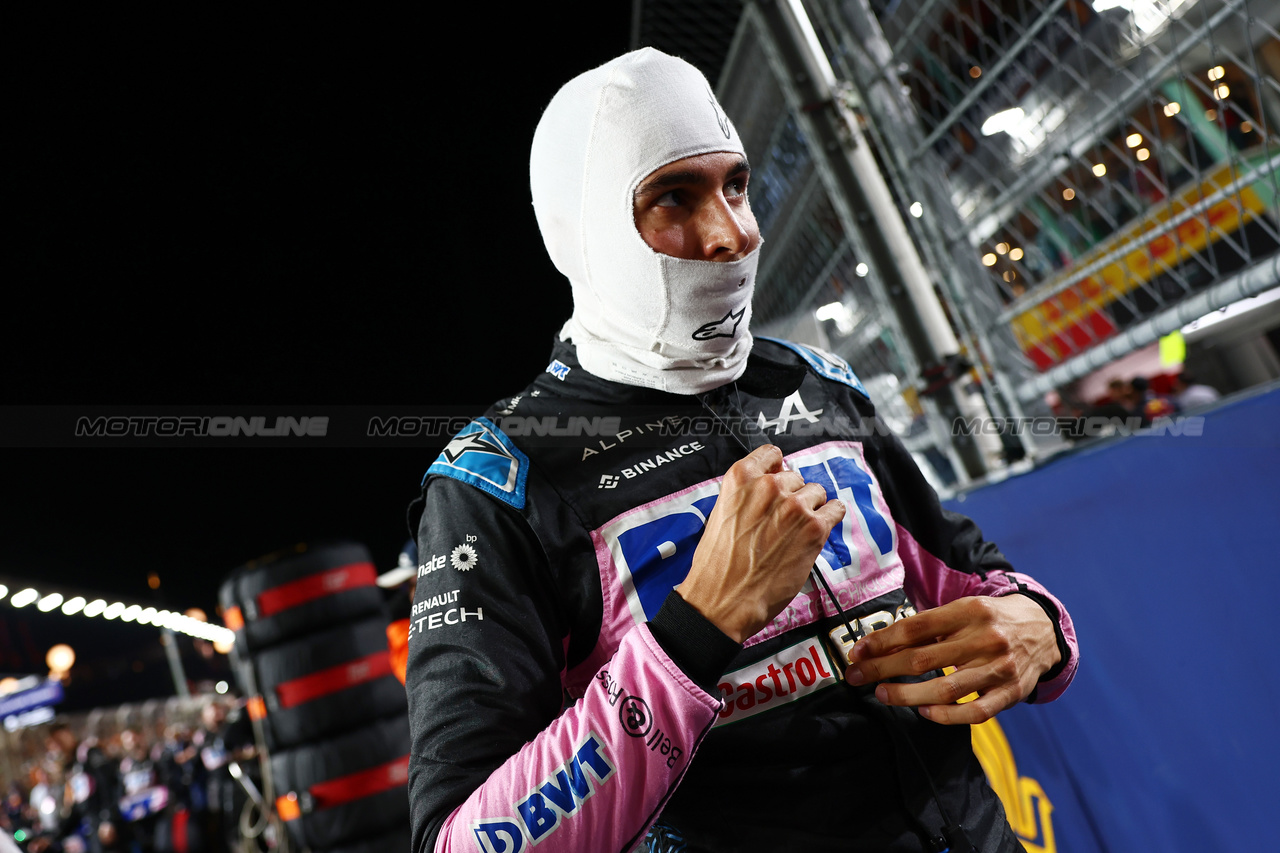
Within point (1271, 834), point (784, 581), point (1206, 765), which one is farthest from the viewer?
point (1206, 765)

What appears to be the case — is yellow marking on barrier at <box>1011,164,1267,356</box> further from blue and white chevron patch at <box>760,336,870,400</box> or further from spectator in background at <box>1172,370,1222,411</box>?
spectator in background at <box>1172,370,1222,411</box>

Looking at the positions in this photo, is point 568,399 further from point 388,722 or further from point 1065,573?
point 388,722

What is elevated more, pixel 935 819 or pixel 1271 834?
pixel 935 819

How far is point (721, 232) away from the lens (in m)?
1.17

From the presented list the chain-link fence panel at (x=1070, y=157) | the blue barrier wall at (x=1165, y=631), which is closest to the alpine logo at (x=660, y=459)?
the blue barrier wall at (x=1165, y=631)

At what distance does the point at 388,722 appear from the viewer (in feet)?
15.4

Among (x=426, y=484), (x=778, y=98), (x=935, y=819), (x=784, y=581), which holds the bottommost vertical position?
(x=935, y=819)

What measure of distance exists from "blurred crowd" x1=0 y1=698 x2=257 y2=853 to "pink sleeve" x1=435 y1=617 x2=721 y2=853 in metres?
1.95

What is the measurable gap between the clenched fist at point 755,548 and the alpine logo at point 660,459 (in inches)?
8.6

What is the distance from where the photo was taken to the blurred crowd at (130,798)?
7.48 meters

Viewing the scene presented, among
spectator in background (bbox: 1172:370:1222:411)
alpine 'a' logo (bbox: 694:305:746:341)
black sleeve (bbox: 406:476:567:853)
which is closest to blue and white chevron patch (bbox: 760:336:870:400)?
alpine 'a' logo (bbox: 694:305:746:341)

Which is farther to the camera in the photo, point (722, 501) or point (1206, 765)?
point (1206, 765)

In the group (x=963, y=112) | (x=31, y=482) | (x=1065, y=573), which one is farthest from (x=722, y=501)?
(x=31, y=482)

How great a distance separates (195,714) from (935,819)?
120 ft
